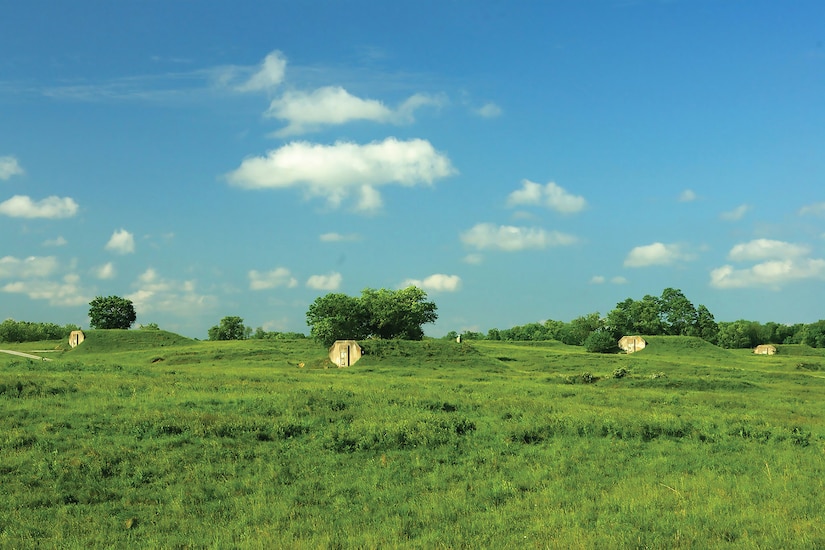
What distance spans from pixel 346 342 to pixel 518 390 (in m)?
29.1

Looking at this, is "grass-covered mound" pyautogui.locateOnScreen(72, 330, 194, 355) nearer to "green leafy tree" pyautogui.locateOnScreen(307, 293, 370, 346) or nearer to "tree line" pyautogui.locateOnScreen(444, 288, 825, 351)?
"green leafy tree" pyautogui.locateOnScreen(307, 293, 370, 346)

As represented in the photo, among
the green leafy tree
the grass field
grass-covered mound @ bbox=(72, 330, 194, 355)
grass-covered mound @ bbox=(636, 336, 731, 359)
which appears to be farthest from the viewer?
grass-covered mound @ bbox=(636, 336, 731, 359)

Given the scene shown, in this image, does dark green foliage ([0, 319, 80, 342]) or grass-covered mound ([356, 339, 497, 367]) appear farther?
dark green foliage ([0, 319, 80, 342])

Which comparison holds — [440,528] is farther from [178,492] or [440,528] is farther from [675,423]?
[675,423]

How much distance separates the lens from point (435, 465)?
17844 millimetres

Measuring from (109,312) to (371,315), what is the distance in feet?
198

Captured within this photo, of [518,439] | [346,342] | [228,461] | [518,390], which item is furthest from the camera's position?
[346,342]

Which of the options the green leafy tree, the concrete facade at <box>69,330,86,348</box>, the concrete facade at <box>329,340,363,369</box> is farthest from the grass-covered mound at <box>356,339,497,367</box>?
the concrete facade at <box>69,330,86,348</box>

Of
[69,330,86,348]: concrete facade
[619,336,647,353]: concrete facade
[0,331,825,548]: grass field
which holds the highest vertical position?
[69,330,86,348]: concrete facade

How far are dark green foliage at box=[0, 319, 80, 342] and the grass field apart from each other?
114 meters

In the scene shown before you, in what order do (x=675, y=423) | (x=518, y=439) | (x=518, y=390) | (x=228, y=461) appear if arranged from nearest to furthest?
(x=228, y=461)
(x=518, y=439)
(x=675, y=423)
(x=518, y=390)

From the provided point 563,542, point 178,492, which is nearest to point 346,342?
point 178,492

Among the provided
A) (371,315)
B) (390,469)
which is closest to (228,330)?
(371,315)

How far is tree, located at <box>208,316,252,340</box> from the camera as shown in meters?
128
